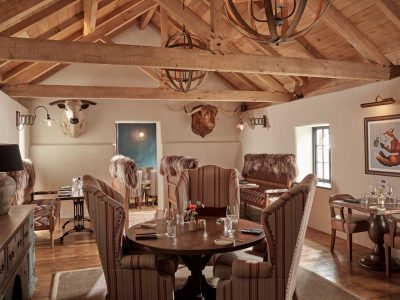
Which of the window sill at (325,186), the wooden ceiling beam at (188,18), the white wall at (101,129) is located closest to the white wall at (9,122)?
the white wall at (101,129)

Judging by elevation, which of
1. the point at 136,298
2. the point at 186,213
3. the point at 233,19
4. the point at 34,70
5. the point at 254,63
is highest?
the point at 34,70

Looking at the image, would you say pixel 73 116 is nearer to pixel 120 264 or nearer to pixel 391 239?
pixel 120 264

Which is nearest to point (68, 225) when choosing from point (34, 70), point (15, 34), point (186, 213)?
point (34, 70)

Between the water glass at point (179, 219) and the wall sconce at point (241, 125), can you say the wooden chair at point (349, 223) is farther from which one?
the wall sconce at point (241, 125)

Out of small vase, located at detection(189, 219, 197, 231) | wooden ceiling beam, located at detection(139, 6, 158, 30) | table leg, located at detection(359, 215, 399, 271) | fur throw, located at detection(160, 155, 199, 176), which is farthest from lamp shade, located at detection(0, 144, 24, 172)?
wooden ceiling beam, located at detection(139, 6, 158, 30)

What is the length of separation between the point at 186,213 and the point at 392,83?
3.36 metres

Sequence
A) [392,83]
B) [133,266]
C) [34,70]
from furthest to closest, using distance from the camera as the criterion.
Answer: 1. [34,70]
2. [392,83]
3. [133,266]

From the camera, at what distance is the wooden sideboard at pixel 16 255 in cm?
235

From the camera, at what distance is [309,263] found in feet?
14.8

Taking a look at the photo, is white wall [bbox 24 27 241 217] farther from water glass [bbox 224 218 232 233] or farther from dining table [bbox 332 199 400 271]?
water glass [bbox 224 218 232 233]

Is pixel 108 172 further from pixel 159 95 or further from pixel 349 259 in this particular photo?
pixel 349 259

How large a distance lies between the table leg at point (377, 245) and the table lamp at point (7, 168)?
13.1 ft

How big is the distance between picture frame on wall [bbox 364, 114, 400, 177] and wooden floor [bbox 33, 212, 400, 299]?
119 centimetres

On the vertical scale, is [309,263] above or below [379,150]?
below
